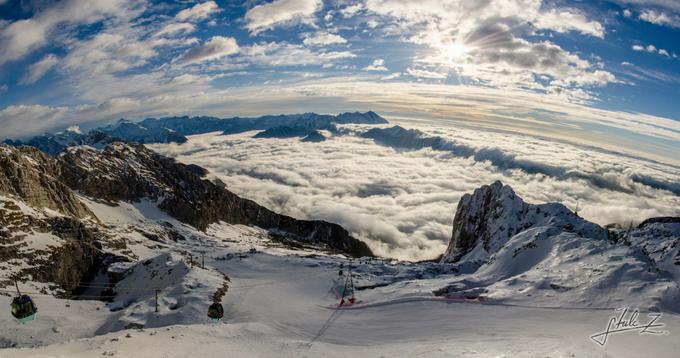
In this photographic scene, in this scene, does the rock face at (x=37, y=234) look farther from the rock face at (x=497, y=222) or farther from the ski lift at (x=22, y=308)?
the rock face at (x=497, y=222)

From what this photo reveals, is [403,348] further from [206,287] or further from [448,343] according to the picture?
[206,287]

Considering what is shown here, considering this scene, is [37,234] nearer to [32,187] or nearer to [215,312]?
[32,187]

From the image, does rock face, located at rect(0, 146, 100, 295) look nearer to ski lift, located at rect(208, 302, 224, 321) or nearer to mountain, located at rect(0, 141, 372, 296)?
mountain, located at rect(0, 141, 372, 296)

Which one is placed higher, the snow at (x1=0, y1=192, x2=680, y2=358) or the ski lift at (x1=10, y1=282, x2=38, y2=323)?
the ski lift at (x1=10, y1=282, x2=38, y2=323)

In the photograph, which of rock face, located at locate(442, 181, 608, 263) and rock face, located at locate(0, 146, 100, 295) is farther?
rock face, located at locate(442, 181, 608, 263)

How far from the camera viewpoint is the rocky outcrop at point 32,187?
314 ft

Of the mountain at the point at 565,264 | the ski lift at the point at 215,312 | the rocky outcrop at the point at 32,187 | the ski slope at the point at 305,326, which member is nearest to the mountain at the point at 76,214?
the rocky outcrop at the point at 32,187

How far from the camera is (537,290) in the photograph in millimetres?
44281

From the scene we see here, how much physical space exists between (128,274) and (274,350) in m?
60.4

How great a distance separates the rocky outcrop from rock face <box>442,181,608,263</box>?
12364 cm

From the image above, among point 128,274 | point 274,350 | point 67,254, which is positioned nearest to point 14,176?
point 67,254

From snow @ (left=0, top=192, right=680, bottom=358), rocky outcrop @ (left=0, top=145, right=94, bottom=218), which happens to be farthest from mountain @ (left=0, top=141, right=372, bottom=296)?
snow @ (left=0, top=192, right=680, bottom=358)

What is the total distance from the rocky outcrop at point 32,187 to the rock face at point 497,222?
124 meters

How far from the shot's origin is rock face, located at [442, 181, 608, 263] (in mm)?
81375
